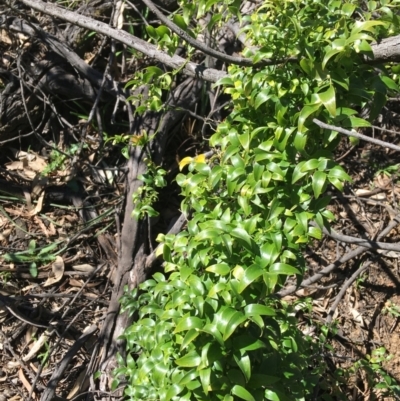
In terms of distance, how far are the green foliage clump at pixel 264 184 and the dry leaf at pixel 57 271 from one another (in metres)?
1.48

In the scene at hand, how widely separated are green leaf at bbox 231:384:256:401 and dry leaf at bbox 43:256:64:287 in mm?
1711

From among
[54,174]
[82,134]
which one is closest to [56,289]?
[54,174]

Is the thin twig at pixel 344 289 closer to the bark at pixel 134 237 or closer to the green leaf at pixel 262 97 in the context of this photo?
the bark at pixel 134 237

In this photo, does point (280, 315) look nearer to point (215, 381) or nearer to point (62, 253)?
point (215, 381)

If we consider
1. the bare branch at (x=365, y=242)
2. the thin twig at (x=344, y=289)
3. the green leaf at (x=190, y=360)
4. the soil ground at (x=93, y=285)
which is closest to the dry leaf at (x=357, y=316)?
the soil ground at (x=93, y=285)

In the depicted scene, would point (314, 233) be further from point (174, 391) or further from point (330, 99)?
point (174, 391)

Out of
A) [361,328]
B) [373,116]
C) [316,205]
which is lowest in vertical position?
[361,328]

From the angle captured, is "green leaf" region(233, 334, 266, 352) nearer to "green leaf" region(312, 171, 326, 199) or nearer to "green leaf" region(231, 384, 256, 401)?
"green leaf" region(231, 384, 256, 401)

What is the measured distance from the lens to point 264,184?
1555mm

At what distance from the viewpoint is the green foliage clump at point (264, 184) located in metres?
1.49

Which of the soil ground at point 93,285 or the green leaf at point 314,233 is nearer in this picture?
the green leaf at point 314,233

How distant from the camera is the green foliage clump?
149 centimetres

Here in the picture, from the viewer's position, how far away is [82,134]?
3.18 metres

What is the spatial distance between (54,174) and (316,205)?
2090 mm
